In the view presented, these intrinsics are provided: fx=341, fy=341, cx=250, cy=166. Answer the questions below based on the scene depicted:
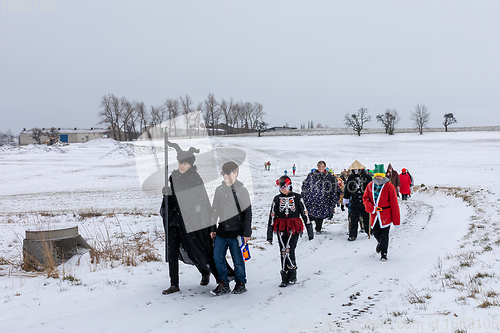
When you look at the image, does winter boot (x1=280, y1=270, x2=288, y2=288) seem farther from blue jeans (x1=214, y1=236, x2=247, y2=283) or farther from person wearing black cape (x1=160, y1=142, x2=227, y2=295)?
person wearing black cape (x1=160, y1=142, x2=227, y2=295)

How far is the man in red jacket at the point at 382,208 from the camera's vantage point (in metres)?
7.24

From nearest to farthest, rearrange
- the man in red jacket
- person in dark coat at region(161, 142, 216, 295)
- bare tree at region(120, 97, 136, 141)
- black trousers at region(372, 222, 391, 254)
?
person in dark coat at region(161, 142, 216, 295) < black trousers at region(372, 222, 391, 254) < the man in red jacket < bare tree at region(120, 97, 136, 141)

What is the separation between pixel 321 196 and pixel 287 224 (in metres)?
4.72

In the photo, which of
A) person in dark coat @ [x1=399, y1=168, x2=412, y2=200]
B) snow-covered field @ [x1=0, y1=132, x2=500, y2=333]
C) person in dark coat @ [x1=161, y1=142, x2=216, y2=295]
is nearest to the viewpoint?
snow-covered field @ [x1=0, y1=132, x2=500, y2=333]

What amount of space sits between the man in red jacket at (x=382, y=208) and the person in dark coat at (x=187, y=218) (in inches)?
155

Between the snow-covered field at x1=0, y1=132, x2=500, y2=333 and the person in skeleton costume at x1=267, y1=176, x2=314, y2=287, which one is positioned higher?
the person in skeleton costume at x1=267, y1=176, x2=314, y2=287

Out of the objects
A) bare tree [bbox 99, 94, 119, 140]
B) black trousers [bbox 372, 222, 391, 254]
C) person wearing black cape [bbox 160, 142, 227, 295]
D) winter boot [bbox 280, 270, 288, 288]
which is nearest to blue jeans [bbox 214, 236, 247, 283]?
person wearing black cape [bbox 160, 142, 227, 295]

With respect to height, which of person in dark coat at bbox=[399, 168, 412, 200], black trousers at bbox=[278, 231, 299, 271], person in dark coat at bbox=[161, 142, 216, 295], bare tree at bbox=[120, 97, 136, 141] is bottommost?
person in dark coat at bbox=[399, 168, 412, 200]

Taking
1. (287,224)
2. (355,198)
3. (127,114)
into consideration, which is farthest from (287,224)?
(127,114)

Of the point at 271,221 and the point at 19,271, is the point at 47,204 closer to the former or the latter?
the point at 19,271

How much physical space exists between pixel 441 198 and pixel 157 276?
14511mm

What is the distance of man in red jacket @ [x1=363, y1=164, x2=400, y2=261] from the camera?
724 cm

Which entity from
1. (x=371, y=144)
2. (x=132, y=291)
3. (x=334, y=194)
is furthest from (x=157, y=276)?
(x=371, y=144)

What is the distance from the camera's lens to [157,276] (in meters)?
6.05
